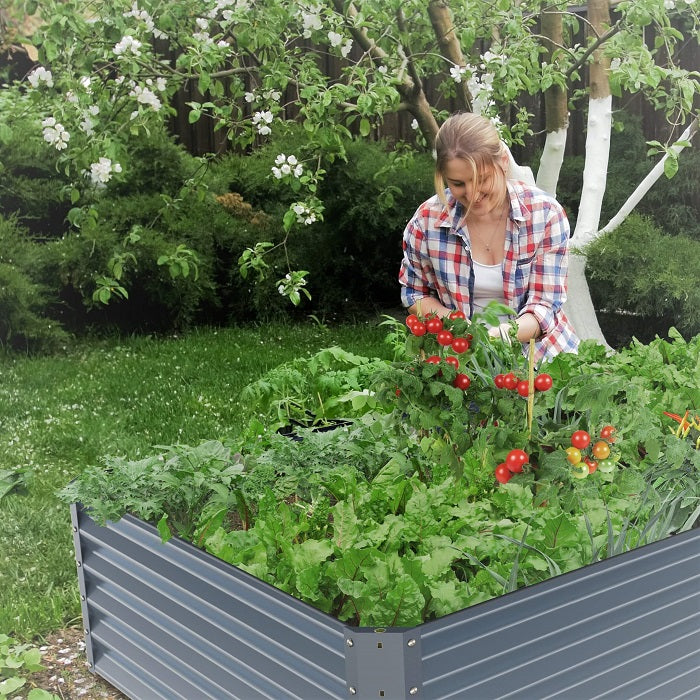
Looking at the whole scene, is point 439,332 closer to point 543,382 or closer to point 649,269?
point 543,382

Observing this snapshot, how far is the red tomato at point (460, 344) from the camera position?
78.6 inches

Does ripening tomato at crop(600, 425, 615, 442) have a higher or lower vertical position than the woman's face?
lower

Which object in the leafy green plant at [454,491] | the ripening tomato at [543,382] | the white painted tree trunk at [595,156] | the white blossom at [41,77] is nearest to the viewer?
the leafy green plant at [454,491]

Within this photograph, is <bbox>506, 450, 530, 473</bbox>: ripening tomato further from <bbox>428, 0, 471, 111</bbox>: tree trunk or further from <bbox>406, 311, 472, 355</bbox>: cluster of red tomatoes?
<bbox>428, 0, 471, 111</bbox>: tree trunk

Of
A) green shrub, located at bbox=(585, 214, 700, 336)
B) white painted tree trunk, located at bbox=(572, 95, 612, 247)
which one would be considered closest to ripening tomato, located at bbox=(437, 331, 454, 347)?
green shrub, located at bbox=(585, 214, 700, 336)

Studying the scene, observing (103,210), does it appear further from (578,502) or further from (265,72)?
(578,502)

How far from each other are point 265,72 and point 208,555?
9.58ft

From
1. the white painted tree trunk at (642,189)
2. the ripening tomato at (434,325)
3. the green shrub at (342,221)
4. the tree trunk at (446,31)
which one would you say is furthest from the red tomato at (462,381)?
the green shrub at (342,221)

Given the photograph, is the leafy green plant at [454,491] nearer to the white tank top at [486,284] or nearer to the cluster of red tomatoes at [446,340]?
the cluster of red tomatoes at [446,340]

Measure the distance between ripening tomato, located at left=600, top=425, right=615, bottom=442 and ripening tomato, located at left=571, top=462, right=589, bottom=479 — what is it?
0.08 metres

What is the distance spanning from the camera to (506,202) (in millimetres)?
2729

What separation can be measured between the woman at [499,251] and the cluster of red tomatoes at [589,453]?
0.64 meters

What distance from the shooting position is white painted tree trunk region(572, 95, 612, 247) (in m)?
5.30

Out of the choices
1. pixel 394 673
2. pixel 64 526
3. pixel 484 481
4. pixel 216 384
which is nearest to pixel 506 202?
pixel 484 481
